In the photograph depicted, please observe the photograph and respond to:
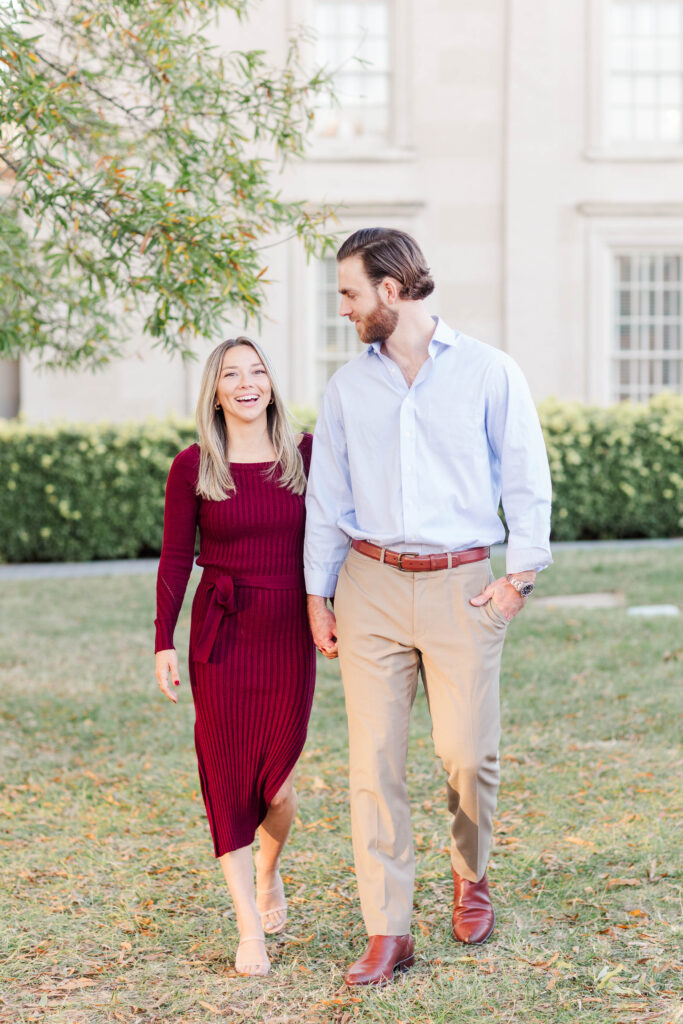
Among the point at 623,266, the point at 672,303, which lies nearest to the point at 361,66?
the point at 623,266

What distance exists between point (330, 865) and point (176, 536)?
1598 millimetres

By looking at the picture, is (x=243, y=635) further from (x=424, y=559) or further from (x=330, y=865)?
(x=330, y=865)

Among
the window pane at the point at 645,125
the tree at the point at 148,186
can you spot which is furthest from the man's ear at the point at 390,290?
the window pane at the point at 645,125

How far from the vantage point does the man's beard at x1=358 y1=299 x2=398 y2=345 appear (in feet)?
11.8

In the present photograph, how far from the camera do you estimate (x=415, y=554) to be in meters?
3.58

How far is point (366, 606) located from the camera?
3.61 metres

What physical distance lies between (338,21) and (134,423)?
625 cm

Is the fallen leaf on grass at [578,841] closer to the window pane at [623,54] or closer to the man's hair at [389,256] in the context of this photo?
the man's hair at [389,256]

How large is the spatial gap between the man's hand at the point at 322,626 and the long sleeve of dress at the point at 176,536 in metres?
0.42

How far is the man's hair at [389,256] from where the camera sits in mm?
3537

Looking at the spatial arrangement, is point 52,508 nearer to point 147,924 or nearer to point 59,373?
point 59,373

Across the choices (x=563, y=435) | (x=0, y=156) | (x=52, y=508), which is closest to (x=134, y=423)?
(x=52, y=508)

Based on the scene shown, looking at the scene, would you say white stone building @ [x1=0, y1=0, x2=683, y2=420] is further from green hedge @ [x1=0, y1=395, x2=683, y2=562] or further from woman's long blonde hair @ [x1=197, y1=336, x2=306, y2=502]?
woman's long blonde hair @ [x1=197, y1=336, x2=306, y2=502]

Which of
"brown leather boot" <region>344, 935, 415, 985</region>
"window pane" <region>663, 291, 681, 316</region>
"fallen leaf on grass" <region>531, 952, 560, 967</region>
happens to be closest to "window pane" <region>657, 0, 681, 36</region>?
"window pane" <region>663, 291, 681, 316</region>
